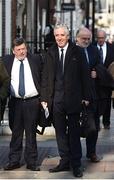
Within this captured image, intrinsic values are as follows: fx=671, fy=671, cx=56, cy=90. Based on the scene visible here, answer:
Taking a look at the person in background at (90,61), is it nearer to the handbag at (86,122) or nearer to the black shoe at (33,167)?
the handbag at (86,122)

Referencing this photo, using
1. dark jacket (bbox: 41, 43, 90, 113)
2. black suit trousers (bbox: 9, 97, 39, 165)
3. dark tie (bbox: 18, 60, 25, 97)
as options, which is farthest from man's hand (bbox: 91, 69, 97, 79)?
dark tie (bbox: 18, 60, 25, 97)

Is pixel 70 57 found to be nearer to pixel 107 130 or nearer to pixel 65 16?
pixel 107 130

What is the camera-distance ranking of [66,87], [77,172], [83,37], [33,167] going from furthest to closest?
[83,37] → [33,167] → [77,172] → [66,87]

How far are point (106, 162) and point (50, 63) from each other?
1.92 metres

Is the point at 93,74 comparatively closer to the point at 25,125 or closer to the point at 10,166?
the point at 25,125

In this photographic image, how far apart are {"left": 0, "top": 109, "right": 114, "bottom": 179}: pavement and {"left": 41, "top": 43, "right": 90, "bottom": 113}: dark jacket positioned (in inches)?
37.5

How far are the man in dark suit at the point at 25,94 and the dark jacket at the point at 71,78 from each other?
0.67 feet

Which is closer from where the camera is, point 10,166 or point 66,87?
point 66,87

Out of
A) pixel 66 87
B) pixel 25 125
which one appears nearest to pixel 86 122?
pixel 66 87

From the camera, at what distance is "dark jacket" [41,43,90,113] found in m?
8.71

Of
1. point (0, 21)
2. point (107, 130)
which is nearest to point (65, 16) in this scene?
point (0, 21)

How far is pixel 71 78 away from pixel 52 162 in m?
1.65

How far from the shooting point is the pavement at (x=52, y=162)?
8.96 metres

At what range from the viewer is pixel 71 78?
8.70m
